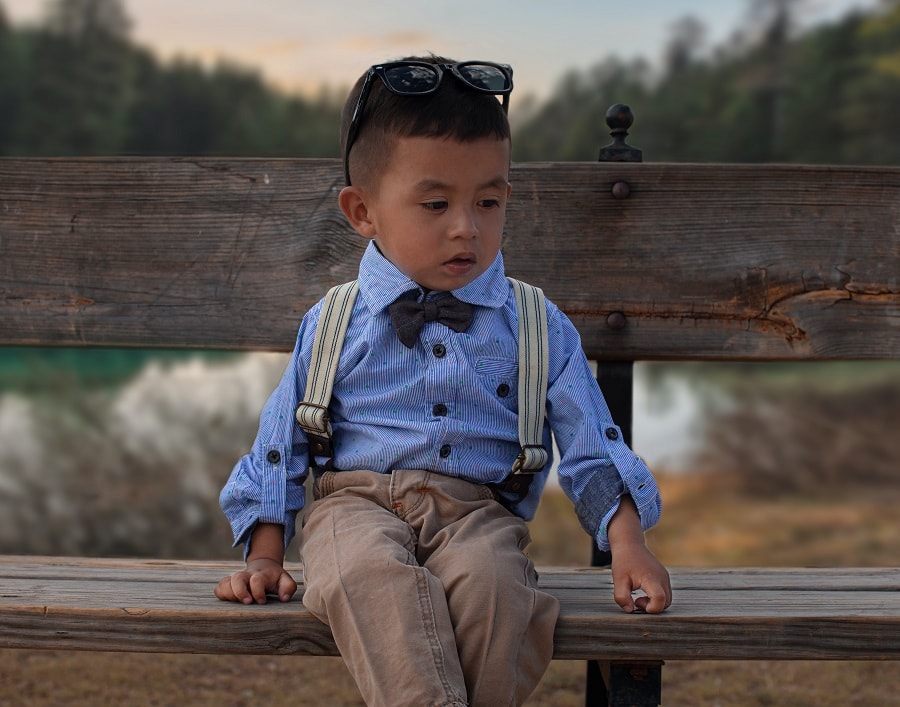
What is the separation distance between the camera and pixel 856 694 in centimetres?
317

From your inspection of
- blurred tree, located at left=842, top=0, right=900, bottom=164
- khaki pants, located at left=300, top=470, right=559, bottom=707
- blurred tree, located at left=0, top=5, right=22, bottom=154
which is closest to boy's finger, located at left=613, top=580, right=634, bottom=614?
khaki pants, located at left=300, top=470, right=559, bottom=707

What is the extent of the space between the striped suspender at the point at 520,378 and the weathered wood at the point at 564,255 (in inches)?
18.7

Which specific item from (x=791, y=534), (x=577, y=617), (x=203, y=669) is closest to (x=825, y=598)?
(x=577, y=617)

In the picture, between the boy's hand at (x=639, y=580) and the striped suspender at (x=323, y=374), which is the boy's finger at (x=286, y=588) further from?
Answer: the boy's hand at (x=639, y=580)

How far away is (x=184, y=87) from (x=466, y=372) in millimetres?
12758

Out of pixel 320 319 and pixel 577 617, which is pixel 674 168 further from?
pixel 577 617

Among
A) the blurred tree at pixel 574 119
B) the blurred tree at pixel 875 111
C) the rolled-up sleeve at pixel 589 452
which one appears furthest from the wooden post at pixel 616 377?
the blurred tree at pixel 875 111

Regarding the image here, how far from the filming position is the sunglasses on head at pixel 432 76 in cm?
205

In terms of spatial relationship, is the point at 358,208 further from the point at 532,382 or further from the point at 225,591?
the point at 225,591

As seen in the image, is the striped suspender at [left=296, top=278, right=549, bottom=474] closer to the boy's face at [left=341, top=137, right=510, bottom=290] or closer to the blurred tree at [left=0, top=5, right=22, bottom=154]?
the boy's face at [left=341, top=137, right=510, bottom=290]

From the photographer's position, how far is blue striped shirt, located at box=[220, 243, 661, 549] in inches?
83.3

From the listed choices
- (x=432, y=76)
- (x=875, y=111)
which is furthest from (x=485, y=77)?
(x=875, y=111)

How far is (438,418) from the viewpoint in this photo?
6.99 ft

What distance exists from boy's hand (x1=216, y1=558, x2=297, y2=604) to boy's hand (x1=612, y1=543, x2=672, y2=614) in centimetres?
58
